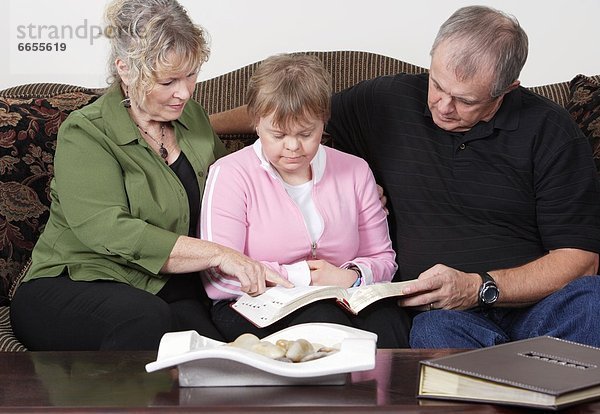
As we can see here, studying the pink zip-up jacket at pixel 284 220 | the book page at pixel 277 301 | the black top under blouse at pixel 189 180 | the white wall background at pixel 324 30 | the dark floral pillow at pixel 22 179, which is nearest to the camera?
the book page at pixel 277 301

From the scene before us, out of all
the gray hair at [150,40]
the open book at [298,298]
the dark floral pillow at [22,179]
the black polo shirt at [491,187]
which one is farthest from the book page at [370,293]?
the dark floral pillow at [22,179]

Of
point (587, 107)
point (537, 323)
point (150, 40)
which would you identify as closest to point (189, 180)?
point (150, 40)

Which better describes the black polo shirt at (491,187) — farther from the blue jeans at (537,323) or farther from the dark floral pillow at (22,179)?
the dark floral pillow at (22,179)

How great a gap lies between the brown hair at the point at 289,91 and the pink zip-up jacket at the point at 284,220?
0.49ft

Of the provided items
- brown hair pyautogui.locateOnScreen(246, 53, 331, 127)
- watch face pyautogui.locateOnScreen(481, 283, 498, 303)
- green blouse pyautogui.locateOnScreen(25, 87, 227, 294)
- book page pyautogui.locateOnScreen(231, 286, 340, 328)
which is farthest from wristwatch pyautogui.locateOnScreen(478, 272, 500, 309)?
green blouse pyautogui.locateOnScreen(25, 87, 227, 294)

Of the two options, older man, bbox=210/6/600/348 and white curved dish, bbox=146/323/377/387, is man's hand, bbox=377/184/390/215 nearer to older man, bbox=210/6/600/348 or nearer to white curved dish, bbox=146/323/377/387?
older man, bbox=210/6/600/348

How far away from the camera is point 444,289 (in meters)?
2.15

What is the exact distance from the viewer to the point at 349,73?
2805 millimetres

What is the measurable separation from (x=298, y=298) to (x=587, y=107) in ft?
3.67

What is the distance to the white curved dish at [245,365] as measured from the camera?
4.59ft

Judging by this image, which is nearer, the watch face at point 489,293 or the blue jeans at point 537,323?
the blue jeans at point 537,323

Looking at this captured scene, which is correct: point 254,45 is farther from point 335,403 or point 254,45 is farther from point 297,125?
point 335,403

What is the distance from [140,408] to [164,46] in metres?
1.04

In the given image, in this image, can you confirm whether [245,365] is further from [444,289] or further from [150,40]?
[150,40]
